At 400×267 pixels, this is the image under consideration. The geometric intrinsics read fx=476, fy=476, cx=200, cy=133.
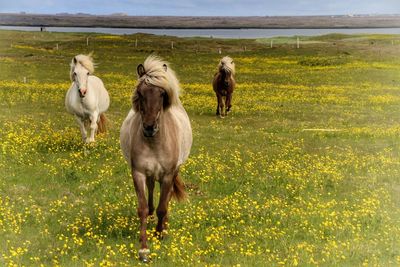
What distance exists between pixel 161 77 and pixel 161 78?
2 centimetres

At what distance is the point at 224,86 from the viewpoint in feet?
82.1

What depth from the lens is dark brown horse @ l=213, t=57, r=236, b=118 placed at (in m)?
25.0

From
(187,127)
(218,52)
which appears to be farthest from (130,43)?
(187,127)

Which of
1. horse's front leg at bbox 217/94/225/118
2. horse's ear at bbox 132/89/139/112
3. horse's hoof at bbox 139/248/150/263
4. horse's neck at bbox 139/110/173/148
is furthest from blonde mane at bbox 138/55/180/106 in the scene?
horse's front leg at bbox 217/94/225/118

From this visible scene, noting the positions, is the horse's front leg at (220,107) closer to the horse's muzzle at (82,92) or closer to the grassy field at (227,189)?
the grassy field at (227,189)

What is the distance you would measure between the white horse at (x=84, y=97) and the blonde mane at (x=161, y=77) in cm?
735

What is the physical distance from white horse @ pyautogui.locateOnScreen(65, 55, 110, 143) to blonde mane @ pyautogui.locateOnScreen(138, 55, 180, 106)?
7.35 meters

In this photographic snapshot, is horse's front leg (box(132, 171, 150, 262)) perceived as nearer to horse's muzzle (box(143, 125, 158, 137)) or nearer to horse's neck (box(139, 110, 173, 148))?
horse's neck (box(139, 110, 173, 148))

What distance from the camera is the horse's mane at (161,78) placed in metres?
7.65

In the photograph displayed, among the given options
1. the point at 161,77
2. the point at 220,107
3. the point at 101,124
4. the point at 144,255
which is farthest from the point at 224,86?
the point at 144,255

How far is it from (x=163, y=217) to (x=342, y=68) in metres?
45.0

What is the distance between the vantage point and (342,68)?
50031 millimetres

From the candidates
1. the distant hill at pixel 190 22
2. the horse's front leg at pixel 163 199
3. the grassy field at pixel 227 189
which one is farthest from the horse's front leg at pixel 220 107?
the horse's front leg at pixel 163 199

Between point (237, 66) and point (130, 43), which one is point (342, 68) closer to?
point (237, 66)
